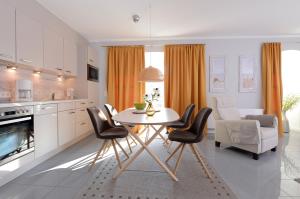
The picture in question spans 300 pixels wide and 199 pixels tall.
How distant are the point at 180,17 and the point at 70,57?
245 cm

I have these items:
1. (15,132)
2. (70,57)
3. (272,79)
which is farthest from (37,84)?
(272,79)

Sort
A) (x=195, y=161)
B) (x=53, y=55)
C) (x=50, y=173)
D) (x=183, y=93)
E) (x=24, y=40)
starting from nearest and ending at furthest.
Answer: (x=50, y=173) → (x=24, y=40) → (x=195, y=161) → (x=53, y=55) → (x=183, y=93)

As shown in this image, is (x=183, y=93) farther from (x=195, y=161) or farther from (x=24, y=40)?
(x=24, y=40)

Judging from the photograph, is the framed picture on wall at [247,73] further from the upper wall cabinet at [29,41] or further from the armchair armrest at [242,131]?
the upper wall cabinet at [29,41]

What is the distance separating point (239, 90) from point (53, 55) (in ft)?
14.4

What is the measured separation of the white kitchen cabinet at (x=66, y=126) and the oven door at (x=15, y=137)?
62 centimetres

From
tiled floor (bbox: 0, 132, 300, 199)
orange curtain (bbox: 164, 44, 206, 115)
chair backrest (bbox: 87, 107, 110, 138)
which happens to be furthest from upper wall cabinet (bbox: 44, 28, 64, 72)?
orange curtain (bbox: 164, 44, 206, 115)

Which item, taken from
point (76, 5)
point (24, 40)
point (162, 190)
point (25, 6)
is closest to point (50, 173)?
point (162, 190)

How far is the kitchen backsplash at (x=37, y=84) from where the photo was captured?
2434 millimetres

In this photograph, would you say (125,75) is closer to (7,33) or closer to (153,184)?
(7,33)

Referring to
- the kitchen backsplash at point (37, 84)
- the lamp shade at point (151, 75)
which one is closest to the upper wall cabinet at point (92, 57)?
the kitchen backsplash at point (37, 84)

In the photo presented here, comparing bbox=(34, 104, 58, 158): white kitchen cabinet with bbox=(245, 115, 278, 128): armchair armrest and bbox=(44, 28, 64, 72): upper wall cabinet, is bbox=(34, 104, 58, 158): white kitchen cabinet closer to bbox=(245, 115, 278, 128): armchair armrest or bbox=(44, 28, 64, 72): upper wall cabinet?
bbox=(44, 28, 64, 72): upper wall cabinet

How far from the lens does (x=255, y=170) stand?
89.8 inches

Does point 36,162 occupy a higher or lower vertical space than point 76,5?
lower
